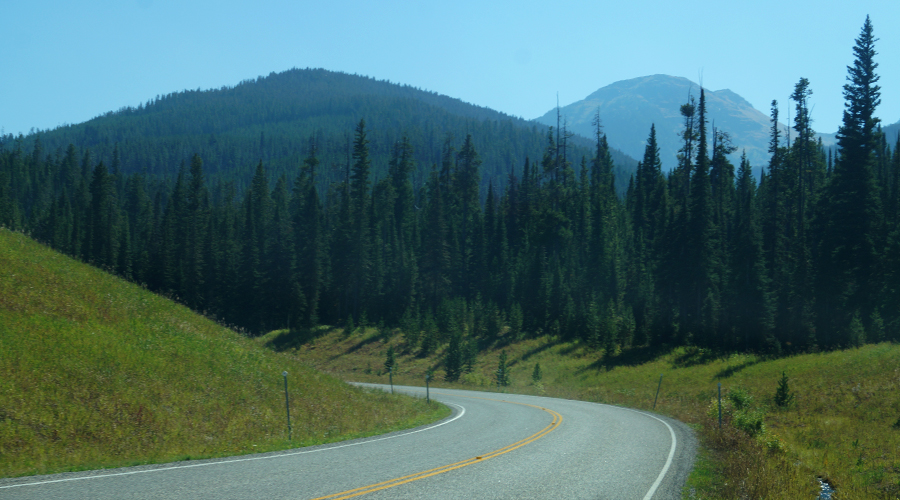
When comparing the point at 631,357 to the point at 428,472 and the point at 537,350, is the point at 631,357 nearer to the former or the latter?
the point at 537,350

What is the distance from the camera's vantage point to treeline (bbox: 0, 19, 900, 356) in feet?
150

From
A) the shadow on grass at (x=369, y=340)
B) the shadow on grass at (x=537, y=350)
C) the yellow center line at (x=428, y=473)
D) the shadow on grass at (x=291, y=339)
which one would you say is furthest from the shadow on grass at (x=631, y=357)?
the yellow center line at (x=428, y=473)

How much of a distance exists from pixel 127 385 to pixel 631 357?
144 feet

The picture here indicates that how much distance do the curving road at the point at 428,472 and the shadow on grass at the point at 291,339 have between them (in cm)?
5268

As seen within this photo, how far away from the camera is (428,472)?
34.4ft

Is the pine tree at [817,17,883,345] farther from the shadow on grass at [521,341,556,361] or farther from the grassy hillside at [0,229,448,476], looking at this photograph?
the grassy hillside at [0,229,448,476]

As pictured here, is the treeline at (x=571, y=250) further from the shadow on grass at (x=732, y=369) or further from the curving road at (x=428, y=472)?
the curving road at (x=428, y=472)

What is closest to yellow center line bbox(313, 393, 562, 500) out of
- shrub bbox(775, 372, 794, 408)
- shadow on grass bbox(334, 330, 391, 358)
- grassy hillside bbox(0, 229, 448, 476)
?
grassy hillside bbox(0, 229, 448, 476)

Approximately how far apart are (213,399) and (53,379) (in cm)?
414

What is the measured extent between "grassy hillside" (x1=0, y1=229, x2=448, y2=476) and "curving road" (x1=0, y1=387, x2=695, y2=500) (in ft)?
5.74

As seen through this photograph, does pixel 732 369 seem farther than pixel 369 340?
No

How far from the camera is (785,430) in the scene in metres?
24.8

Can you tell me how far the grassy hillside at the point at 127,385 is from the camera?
12117mm

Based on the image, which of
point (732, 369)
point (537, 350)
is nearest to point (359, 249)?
point (537, 350)
